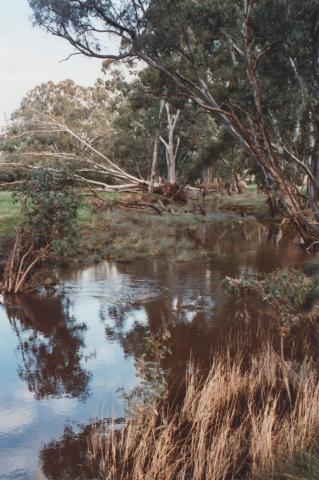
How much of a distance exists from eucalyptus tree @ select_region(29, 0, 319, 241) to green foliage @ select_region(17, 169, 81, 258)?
377cm

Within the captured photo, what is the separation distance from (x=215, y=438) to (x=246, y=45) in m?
9.35

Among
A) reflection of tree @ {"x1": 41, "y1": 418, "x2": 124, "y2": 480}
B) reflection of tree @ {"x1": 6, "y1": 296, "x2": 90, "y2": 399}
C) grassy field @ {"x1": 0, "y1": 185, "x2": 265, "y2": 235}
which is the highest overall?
grassy field @ {"x1": 0, "y1": 185, "x2": 265, "y2": 235}

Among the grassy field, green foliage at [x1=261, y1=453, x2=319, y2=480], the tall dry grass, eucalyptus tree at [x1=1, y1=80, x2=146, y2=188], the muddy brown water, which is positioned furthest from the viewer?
eucalyptus tree at [x1=1, y1=80, x2=146, y2=188]

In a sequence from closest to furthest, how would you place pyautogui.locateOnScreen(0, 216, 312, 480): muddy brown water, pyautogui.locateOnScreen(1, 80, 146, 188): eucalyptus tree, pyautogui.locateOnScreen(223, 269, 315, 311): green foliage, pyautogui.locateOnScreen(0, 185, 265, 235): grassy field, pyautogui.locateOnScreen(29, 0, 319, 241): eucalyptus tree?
pyautogui.locateOnScreen(0, 216, 312, 480): muddy brown water
pyautogui.locateOnScreen(223, 269, 315, 311): green foliage
pyautogui.locateOnScreen(29, 0, 319, 241): eucalyptus tree
pyautogui.locateOnScreen(0, 185, 265, 235): grassy field
pyautogui.locateOnScreen(1, 80, 146, 188): eucalyptus tree

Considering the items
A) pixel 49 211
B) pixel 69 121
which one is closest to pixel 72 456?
pixel 49 211

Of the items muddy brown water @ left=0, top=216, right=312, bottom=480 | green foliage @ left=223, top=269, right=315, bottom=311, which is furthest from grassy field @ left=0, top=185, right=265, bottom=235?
green foliage @ left=223, top=269, right=315, bottom=311

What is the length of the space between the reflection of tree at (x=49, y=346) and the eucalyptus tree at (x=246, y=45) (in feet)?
18.8

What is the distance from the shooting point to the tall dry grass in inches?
191

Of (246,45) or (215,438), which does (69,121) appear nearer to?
(246,45)

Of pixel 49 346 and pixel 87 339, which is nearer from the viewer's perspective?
pixel 49 346

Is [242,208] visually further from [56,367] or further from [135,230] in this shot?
[56,367]

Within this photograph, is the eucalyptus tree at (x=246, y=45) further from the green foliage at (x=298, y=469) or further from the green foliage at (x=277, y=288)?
the green foliage at (x=298, y=469)

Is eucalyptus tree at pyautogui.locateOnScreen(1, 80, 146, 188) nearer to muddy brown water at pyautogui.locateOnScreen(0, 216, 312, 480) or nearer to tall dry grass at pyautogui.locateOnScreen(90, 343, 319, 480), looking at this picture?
muddy brown water at pyautogui.locateOnScreen(0, 216, 312, 480)

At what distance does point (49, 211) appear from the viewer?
13312mm
